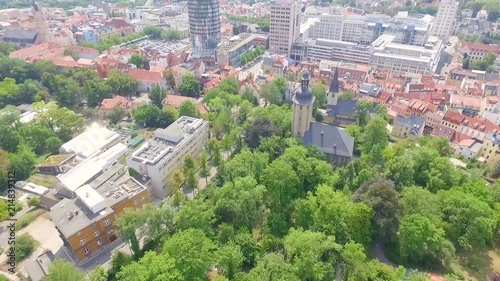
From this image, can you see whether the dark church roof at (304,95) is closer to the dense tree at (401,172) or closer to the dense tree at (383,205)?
the dense tree at (401,172)

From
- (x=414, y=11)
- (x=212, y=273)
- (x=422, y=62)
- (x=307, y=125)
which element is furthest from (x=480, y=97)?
(x=414, y=11)

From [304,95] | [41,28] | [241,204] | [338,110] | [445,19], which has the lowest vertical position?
[338,110]

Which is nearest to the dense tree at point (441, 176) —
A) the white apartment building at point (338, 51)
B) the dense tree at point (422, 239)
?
the dense tree at point (422, 239)

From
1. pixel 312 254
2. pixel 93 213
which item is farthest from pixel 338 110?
pixel 93 213

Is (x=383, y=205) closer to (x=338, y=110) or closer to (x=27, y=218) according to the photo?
(x=338, y=110)

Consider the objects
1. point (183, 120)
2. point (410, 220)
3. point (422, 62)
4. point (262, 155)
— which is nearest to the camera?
point (410, 220)

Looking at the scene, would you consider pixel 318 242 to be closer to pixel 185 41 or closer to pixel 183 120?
pixel 183 120
